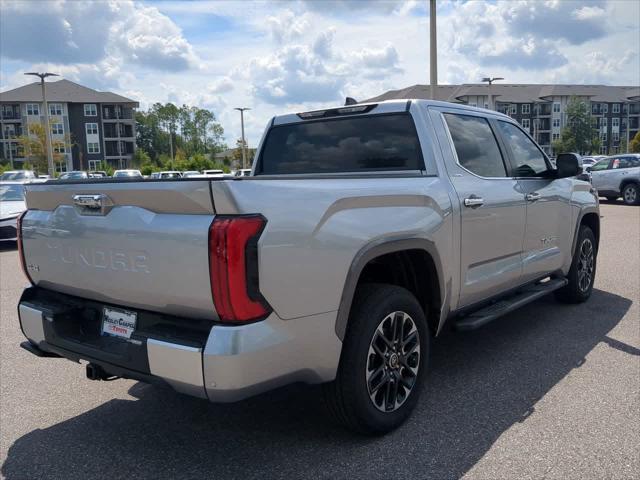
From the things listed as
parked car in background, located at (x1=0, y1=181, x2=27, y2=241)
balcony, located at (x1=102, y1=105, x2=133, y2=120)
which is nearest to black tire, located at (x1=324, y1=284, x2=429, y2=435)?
parked car in background, located at (x1=0, y1=181, x2=27, y2=241)

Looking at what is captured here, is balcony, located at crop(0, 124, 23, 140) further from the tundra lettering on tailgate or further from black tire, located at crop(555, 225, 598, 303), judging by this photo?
the tundra lettering on tailgate

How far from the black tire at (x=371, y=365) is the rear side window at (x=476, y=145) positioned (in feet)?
4.39

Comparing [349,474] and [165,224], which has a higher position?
[165,224]

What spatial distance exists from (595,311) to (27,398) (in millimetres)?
5214

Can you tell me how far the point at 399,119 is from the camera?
164 inches

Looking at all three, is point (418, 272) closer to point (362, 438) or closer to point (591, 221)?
point (362, 438)

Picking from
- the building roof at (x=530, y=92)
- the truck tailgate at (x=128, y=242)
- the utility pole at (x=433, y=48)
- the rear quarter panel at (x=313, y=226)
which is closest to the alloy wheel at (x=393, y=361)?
the rear quarter panel at (x=313, y=226)

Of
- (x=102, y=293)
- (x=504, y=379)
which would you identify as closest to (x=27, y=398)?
(x=102, y=293)

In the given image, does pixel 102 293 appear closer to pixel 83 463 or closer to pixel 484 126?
pixel 83 463

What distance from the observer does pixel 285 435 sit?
3.38m

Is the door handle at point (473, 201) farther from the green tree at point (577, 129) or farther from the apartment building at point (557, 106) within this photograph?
the green tree at point (577, 129)

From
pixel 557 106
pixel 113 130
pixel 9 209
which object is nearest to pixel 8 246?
pixel 9 209

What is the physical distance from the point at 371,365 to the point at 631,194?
62.9 ft

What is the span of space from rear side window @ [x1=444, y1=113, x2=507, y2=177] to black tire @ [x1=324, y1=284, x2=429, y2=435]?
1337mm
